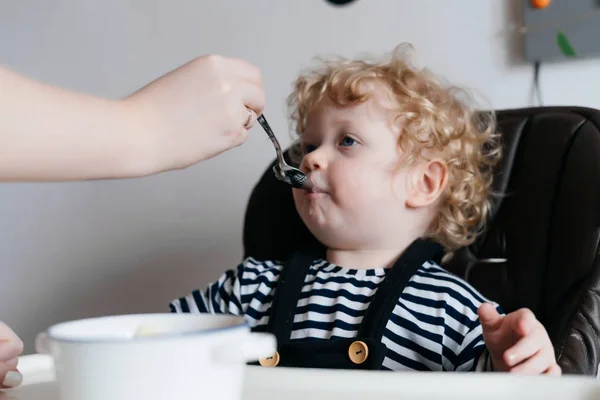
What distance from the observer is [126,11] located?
1967mm

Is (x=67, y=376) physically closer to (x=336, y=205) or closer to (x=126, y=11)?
(x=336, y=205)

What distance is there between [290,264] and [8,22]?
4.15 feet

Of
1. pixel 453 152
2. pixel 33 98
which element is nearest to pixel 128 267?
pixel 453 152

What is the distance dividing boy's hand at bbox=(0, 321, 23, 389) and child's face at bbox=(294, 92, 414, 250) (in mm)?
587

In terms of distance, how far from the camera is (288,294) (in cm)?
120

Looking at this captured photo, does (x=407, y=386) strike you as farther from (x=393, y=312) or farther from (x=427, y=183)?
(x=427, y=183)

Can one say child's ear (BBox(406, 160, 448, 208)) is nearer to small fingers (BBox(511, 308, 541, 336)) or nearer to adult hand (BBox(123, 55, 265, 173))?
small fingers (BBox(511, 308, 541, 336))

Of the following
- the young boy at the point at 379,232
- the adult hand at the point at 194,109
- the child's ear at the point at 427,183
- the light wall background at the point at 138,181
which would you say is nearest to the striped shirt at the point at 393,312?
the young boy at the point at 379,232

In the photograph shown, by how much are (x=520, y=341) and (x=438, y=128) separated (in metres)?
0.50

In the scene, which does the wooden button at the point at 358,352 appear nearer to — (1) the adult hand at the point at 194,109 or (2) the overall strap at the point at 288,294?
(2) the overall strap at the point at 288,294

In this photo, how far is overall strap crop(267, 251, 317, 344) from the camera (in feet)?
3.80

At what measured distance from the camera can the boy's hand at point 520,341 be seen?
0.86 metres

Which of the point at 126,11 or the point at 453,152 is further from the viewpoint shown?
the point at 126,11

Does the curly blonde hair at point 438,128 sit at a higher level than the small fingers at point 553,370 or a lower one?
higher
